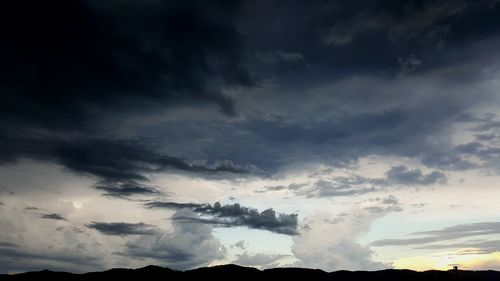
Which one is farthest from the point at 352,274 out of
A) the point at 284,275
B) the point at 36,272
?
the point at 36,272

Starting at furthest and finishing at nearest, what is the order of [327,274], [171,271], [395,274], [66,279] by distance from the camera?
[395,274]
[327,274]
[171,271]
[66,279]

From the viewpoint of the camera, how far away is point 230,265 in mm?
139750

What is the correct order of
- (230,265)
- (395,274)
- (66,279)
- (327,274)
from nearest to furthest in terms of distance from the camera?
(66,279)
(230,265)
(327,274)
(395,274)

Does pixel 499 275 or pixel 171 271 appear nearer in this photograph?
pixel 171 271

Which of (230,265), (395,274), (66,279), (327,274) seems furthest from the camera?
(395,274)

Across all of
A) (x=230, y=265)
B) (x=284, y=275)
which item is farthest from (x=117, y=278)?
(x=284, y=275)

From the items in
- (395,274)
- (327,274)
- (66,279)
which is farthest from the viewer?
(395,274)

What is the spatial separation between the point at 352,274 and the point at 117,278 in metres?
96.0

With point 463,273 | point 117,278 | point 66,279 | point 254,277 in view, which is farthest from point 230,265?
point 463,273

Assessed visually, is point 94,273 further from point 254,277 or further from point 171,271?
point 254,277

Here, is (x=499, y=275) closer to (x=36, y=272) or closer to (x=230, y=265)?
(x=230, y=265)

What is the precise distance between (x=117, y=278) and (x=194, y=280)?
22034 mm

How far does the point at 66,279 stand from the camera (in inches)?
Answer: 4601

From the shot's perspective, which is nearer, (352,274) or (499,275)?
(352,274)
